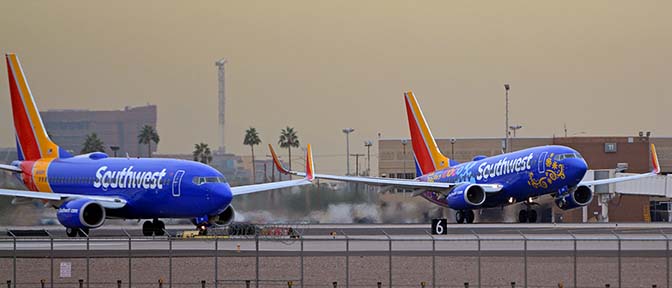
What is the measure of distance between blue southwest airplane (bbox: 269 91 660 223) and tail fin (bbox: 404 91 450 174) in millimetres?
531

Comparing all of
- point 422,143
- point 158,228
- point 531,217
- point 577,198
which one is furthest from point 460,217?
point 158,228

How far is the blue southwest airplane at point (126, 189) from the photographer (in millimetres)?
60566

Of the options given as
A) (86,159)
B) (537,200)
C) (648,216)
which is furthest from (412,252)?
(648,216)

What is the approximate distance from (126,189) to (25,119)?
10967mm

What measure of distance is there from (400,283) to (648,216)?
59.6 m

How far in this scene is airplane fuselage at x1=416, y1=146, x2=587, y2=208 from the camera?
69562 millimetres

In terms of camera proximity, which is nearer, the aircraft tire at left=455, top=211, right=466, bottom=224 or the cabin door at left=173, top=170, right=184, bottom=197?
the cabin door at left=173, top=170, right=184, bottom=197

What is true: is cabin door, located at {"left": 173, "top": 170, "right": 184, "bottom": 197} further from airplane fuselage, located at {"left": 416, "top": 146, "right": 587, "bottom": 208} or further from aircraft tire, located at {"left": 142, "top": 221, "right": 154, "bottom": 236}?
airplane fuselage, located at {"left": 416, "top": 146, "right": 587, "bottom": 208}

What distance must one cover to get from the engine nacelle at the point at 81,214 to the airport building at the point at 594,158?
2955 centimetres

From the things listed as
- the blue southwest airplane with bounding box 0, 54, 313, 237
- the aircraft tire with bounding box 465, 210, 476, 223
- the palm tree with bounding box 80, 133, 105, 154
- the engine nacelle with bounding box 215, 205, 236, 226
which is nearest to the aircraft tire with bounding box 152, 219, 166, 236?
the blue southwest airplane with bounding box 0, 54, 313, 237

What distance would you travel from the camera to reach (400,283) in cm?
4022

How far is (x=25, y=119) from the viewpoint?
2773 inches

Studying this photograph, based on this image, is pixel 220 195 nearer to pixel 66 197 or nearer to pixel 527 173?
pixel 66 197

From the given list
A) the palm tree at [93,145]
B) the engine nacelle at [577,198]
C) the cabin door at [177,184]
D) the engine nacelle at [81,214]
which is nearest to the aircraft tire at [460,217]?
the engine nacelle at [577,198]
